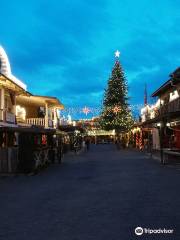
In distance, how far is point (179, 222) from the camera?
7.21m

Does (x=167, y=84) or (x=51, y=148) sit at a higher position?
(x=167, y=84)

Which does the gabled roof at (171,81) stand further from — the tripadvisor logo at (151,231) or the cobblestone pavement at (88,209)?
the tripadvisor logo at (151,231)

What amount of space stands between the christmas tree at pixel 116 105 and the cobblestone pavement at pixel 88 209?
45.2 meters

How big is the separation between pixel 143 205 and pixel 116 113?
169 ft

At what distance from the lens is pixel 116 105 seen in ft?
198

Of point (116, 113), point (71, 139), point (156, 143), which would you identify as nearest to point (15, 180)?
point (156, 143)

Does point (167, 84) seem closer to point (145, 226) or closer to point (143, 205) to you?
point (143, 205)

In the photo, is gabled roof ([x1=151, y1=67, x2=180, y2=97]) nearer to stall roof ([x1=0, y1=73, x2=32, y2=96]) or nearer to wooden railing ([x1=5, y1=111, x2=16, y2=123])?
stall roof ([x1=0, y1=73, x2=32, y2=96])

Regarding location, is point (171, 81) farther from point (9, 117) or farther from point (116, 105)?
point (116, 105)

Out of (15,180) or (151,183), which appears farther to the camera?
(15,180)

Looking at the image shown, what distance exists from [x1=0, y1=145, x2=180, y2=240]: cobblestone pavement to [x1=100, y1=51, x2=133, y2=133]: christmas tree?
148ft

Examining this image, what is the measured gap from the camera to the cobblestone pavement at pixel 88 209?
21.7ft

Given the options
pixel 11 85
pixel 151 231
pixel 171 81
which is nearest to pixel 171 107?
pixel 171 81

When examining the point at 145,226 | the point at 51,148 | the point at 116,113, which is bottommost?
the point at 145,226
